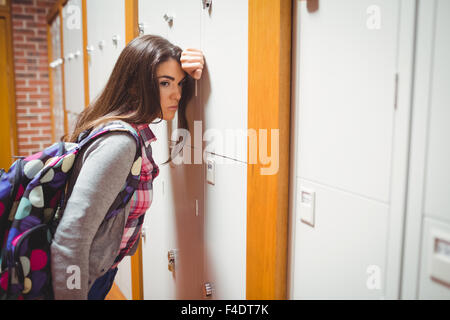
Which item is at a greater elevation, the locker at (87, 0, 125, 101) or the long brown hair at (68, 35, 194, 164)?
the locker at (87, 0, 125, 101)

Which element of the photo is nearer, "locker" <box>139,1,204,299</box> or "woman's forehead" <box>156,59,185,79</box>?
"woman's forehead" <box>156,59,185,79</box>

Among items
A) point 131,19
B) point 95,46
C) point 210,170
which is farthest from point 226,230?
point 95,46

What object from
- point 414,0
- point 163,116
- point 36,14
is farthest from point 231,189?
point 36,14

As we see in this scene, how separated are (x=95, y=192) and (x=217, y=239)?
1.93ft

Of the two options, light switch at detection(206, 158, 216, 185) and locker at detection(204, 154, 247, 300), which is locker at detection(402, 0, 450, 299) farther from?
light switch at detection(206, 158, 216, 185)

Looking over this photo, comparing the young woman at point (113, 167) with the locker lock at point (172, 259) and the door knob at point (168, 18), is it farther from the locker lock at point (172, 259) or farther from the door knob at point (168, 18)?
the locker lock at point (172, 259)

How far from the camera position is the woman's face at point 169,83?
127 centimetres

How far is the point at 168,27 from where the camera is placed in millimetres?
1604

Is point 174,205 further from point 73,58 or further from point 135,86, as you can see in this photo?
point 73,58

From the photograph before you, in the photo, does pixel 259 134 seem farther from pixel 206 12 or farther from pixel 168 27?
pixel 168 27

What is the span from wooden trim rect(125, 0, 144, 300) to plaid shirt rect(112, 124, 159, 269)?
2.77 feet

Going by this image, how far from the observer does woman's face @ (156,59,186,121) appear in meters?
1.27

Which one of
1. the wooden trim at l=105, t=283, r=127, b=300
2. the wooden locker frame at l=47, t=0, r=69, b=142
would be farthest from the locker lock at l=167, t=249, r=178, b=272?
the wooden locker frame at l=47, t=0, r=69, b=142

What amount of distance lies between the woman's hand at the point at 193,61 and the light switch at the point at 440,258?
3.14 feet
